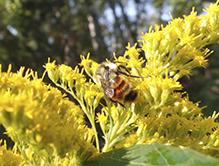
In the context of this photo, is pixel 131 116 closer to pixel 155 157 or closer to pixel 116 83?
pixel 116 83

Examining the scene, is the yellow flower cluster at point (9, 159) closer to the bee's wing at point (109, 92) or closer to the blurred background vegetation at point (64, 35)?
the bee's wing at point (109, 92)

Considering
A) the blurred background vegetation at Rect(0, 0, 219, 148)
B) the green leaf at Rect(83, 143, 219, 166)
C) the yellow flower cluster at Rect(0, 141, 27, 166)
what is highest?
the blurred background vegetation at Rect(0, 0, 219, 148)

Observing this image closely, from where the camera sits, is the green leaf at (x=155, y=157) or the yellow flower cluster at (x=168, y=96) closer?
the green leaf at (x=155, y=157)

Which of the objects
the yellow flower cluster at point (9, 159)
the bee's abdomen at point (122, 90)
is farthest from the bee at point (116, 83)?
the yellow flower cluster at point (9, 159)

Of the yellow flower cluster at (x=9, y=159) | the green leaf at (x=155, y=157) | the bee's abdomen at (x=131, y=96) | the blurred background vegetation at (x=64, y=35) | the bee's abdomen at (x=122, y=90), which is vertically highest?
the blurred background vegetation at (x=64, y=35)

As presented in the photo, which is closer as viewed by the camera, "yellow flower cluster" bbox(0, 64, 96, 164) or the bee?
"yellow flower cluster" bbox(0, 64, 96, 164)

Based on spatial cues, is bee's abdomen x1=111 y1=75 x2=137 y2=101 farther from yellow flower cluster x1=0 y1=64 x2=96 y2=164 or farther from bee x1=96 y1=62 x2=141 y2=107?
yellow flower cluster x1=0 y1=64 x2=96 y2=164

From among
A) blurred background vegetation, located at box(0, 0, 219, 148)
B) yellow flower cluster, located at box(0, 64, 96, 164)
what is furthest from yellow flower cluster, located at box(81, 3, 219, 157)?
blurred background vegetation, located at box(0, 0, 219, 148)

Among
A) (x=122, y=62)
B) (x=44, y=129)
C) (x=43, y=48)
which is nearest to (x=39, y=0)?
(x=43, y=48)

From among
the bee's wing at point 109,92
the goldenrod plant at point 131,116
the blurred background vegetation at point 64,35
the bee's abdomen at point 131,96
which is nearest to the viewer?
the goldenrod plant at point 131,116

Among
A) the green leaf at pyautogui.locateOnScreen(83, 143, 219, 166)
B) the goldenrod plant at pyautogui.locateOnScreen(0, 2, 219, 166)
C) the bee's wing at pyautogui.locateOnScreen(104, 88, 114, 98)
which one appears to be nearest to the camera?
the green leaf at pyautogui.locateOnScreen(83, 143, 219, 166)

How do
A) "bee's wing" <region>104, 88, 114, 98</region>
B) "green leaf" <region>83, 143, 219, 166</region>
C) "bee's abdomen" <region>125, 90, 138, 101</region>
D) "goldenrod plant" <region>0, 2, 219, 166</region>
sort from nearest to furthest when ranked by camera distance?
"green leaf" <region>83, 143, 219, 166</region> → "goldenrod plant" <region>0, 2, 219, 166</region> → "bee's abdomen" <region>125, 90, 138, 101</region> → "bee's wing" <region>104, 88, 114, 98</region>
